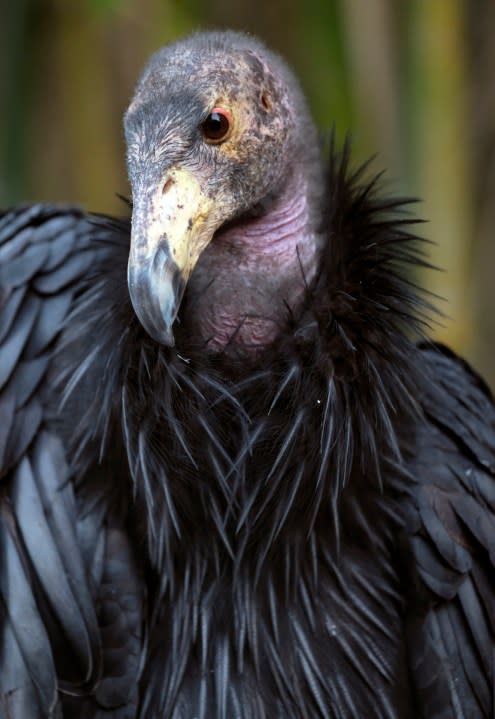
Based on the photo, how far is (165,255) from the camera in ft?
7.82

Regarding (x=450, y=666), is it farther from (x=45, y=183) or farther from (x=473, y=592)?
(x=45, y=183)

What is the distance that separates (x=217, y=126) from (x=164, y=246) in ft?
1.01

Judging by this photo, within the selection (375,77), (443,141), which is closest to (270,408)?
(443,141)

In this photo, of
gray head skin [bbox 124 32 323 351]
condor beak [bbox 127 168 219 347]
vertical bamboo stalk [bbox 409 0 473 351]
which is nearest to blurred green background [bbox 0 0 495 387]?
vertical bamboo stalk [bbox 409 0 473 351]

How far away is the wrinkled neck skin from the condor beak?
0.19 m

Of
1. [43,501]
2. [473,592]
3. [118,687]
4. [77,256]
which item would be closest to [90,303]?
[77,256]

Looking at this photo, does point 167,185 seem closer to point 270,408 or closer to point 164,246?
point 164,246

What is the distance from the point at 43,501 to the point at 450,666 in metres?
0.90

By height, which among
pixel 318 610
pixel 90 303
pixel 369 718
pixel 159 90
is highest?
pixel 159 90

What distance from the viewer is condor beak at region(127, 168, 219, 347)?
2.36m

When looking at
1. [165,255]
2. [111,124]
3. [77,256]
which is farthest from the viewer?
[111,124]

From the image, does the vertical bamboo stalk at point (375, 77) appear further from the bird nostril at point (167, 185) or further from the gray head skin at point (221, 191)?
the bird nostril at point (167, 185)

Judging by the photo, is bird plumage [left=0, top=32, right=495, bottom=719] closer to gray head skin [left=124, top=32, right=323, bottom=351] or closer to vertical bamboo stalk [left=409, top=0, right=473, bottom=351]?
gray head skin [left=124, top=32, right=323, bottom=351]

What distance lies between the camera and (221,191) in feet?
8.43
